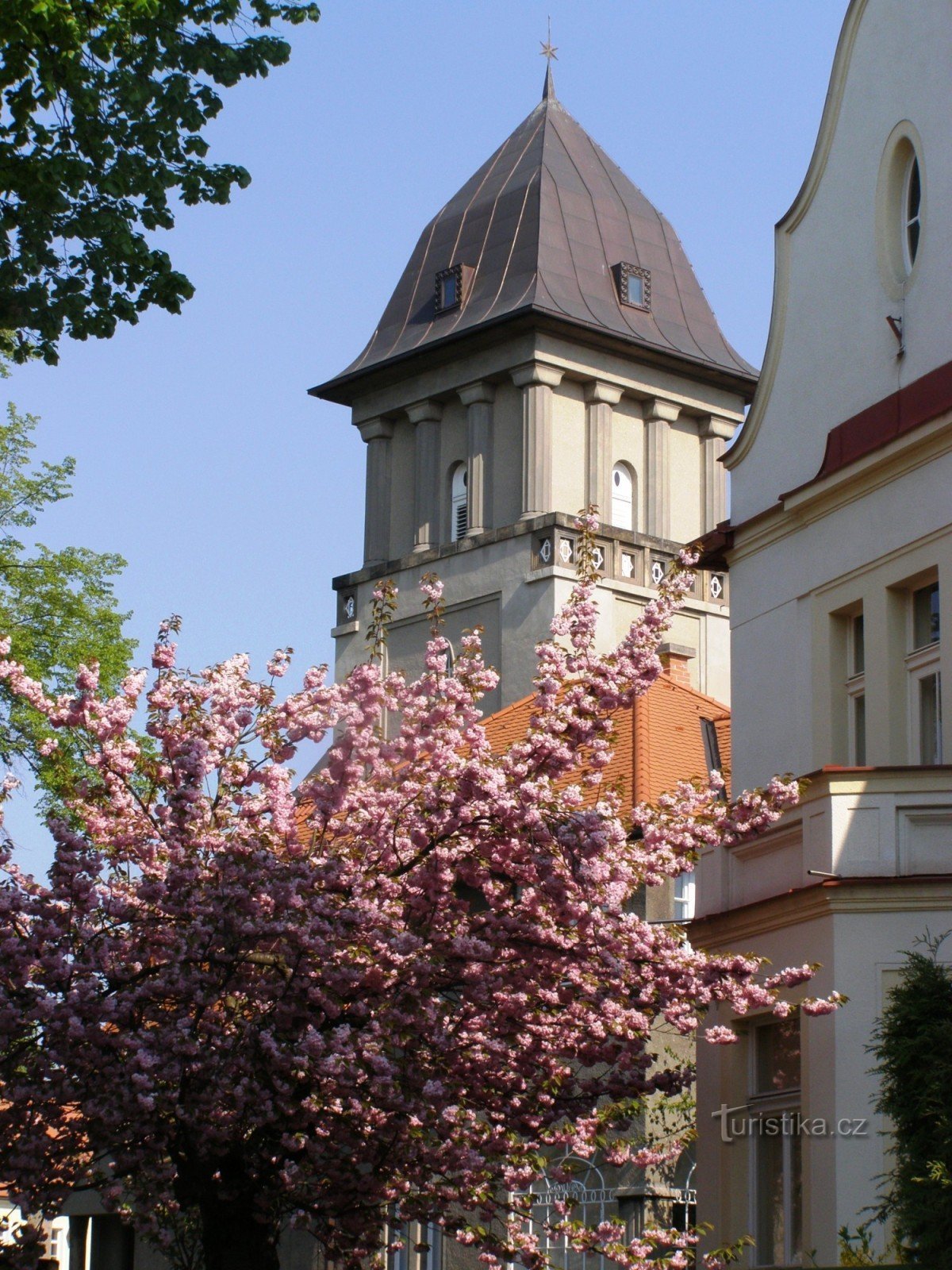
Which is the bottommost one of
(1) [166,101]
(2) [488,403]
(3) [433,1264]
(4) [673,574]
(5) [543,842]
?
(3) [433,1264]

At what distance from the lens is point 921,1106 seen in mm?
14188

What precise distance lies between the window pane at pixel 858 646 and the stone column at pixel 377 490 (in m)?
44.6

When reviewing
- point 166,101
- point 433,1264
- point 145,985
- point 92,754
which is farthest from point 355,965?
point 433,1264

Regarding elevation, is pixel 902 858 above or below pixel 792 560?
below

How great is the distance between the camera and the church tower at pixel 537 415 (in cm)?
6294

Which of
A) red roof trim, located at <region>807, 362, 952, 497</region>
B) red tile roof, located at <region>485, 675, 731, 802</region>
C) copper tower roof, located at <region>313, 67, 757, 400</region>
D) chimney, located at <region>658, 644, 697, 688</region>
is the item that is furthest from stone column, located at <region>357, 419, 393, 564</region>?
red roof trim, located at <region>807, 362, 952, 497</region>

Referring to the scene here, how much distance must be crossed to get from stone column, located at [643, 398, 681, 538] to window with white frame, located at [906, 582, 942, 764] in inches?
Result: 1687

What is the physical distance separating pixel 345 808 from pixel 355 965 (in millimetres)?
1698

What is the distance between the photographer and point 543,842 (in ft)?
57.4

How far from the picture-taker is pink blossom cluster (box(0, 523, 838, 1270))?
56.5 feet

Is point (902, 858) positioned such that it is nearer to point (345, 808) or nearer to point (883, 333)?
point (345, 808)

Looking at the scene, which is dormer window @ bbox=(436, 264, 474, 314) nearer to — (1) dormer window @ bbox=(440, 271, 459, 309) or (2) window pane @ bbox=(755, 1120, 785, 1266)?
(1) dormer window @ bbox=(440, 271, 459, 309)

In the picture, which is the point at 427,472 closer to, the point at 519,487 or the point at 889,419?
the point at 519,487

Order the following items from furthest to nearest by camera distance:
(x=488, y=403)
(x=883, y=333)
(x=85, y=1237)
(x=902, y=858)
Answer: (x=488, y=403) → (x=85, y=1237) → (x=883, y=333) → (x=902, y=858)
